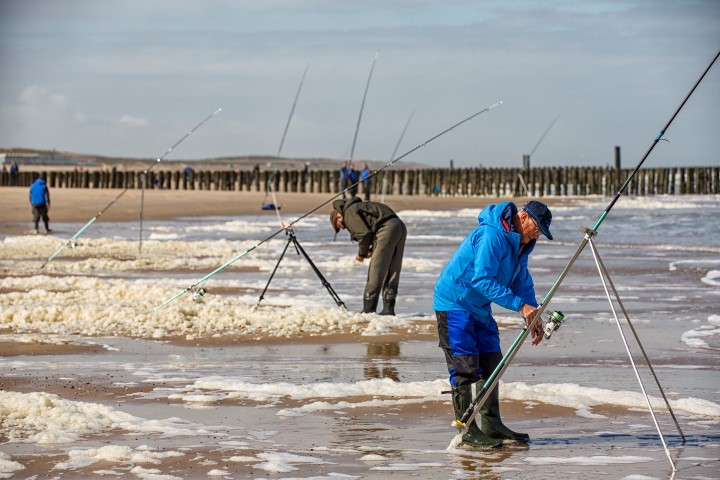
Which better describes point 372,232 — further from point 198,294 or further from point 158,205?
point 158,205

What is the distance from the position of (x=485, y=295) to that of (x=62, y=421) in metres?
2.63

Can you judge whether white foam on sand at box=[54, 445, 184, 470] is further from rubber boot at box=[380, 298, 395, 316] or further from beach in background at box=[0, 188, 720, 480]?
rubber boot at box=[380, 298, 395, 316]

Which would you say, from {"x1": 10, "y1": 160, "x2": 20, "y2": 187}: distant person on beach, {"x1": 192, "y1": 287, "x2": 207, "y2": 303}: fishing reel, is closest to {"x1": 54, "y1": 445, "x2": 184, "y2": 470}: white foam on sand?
{"x1": 192, "y1": 287, "x2": 207, "y2": 303}: fishing reel

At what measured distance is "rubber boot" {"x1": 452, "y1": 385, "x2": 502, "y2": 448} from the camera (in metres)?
6.93

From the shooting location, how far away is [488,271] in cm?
668

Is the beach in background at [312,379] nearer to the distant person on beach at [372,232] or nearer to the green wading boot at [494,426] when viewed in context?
the green wading boot at [494,426]

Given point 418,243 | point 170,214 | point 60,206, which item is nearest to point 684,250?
point 418,243

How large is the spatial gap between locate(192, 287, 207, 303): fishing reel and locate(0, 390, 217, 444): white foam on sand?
14.0 ft

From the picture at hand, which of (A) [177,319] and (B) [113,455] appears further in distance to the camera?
(A) [177,319]

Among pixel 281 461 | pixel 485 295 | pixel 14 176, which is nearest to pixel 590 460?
pixel 485 295

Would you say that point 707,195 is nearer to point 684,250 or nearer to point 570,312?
point 684,250

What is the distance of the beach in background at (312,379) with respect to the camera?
21.6ft

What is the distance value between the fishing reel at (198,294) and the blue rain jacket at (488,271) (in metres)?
5.42

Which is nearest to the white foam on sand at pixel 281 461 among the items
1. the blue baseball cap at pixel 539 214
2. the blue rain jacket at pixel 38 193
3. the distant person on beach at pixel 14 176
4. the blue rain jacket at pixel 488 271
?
the blue rain jacket at pixel 488 271
